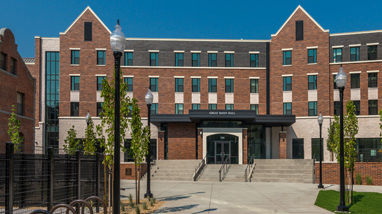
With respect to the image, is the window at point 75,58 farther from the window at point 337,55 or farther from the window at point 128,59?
the window at point 337,55

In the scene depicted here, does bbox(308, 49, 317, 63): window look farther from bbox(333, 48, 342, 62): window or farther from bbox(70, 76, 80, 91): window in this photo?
bbox(70, 76, 80, 91): window

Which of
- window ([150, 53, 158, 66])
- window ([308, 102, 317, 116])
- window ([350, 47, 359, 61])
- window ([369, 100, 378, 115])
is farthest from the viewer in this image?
window ([150, 53, 158, 66])

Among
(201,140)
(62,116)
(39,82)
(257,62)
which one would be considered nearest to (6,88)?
(62,116)

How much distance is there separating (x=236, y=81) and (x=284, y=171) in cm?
1555

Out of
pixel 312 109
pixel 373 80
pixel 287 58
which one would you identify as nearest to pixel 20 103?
pixel 287 58

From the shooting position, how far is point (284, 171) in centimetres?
3212

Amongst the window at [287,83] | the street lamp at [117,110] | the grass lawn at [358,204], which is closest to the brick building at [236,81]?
the window at [287,83]

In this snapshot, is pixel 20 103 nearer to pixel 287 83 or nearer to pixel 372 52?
pixel 287 83

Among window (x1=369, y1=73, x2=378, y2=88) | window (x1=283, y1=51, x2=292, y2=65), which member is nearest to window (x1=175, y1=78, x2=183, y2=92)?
window (x1=283, y1=51, x2=292, y2=65)

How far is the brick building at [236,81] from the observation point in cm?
4203

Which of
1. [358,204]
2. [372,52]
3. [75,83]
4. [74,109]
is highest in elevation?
[372,52]

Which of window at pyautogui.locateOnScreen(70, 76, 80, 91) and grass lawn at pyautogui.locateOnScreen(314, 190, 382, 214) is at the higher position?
window at pyautogui.locateOnScreen(70, 76, 80, 91)

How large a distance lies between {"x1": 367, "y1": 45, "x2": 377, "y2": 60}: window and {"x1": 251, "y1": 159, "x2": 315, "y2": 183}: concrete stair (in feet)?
55.4

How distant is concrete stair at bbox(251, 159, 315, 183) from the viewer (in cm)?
3052
